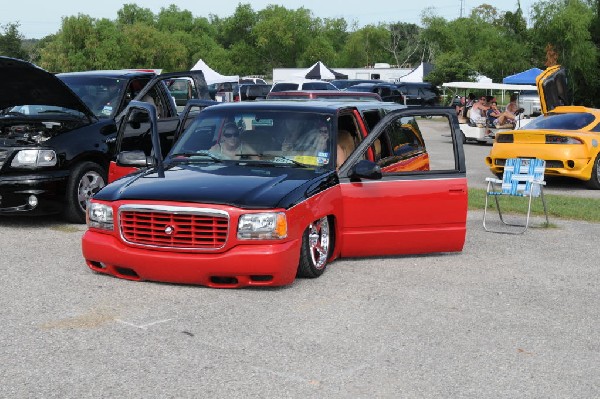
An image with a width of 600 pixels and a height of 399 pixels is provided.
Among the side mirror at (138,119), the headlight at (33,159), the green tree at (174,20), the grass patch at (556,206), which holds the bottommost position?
the grass patch at (556,206)

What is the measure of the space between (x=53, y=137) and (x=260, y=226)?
459 cm

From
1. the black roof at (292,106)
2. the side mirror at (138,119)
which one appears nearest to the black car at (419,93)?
the side mirror at (138,119)

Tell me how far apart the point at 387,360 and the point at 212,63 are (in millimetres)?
130262

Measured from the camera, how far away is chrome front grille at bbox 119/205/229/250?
24.3 feet

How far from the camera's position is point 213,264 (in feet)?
24.2

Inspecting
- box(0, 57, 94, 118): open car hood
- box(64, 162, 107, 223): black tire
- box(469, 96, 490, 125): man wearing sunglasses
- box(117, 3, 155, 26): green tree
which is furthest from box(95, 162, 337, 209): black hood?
box(117, 3, 155, 26): green tree

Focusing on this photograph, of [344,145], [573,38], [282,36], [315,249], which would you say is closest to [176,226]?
[315,249]

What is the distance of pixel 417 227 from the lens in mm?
8891

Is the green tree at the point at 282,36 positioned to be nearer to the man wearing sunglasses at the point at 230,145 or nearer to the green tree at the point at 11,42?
the green tree at the point at 11,42

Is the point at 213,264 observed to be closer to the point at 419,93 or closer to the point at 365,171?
the point at 365,171

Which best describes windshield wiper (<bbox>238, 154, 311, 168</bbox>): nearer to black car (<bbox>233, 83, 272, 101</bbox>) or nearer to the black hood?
the black hood

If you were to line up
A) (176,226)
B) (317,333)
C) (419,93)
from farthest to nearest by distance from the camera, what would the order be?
1. (419,93)
2. (176,226)
3. (317,333)

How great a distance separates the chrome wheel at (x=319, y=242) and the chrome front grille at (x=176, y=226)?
0.90 metres

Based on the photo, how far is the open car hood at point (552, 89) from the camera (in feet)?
59.6
